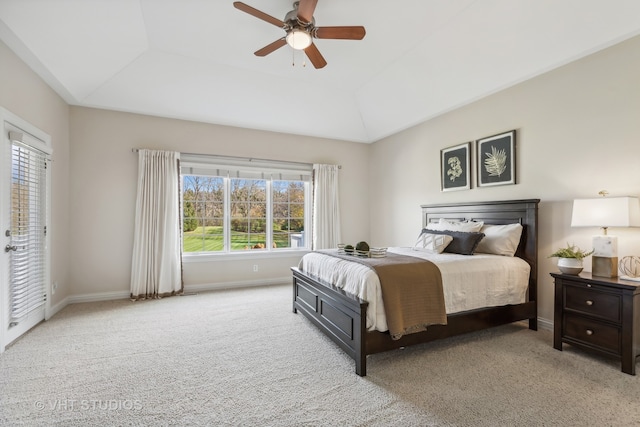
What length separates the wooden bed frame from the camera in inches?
93.4

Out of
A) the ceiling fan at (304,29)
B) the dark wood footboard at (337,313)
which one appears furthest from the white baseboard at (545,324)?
the ceiling fan at (304,29)

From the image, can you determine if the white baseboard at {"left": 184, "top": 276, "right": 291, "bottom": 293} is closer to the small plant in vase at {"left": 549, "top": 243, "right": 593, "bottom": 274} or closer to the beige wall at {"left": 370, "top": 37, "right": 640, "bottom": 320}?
the beige wall at {"left": 370, "top": 37, "right": 640, "bottom": 320}

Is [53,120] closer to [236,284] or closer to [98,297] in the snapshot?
[98,297]

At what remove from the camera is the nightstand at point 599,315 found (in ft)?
7.59

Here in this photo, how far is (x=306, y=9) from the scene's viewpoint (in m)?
2.41

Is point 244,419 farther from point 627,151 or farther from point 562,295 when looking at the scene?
point 627,151

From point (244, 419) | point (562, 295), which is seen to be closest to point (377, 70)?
point (562, 295)

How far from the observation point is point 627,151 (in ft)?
8.95

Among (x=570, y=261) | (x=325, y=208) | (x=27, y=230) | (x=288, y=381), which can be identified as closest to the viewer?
(x=288, y=381)

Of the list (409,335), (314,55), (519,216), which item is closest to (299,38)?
(314,55)

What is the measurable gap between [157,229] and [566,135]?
5.47 m

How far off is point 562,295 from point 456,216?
1.71 metres

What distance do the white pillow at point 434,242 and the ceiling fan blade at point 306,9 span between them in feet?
9.00

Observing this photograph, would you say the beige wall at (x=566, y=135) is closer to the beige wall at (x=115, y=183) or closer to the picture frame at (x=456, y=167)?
the picture frame at (x=456, y=167)
